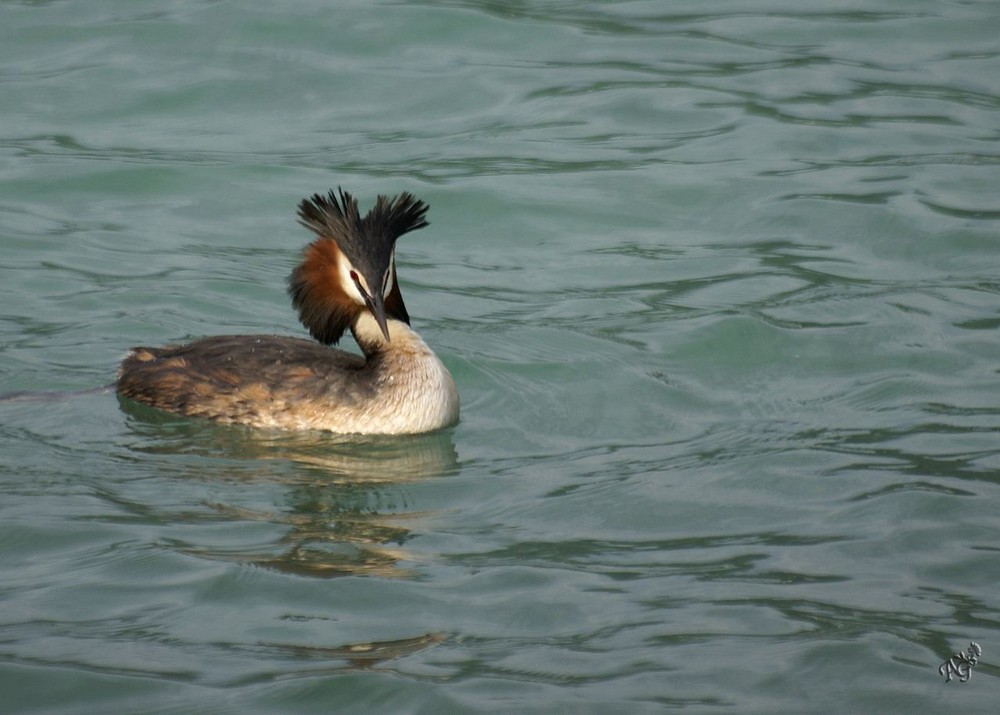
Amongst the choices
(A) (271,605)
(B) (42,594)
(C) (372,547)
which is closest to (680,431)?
(C) (372,547)

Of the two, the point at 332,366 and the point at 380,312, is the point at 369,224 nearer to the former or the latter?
the point at 380,312

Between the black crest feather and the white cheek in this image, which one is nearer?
the black crest feather

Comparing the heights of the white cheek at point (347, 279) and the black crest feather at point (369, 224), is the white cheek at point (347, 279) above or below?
below

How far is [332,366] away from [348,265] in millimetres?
525

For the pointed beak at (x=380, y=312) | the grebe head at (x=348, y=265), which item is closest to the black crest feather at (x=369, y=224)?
the grebe head at (x=348, y=265)

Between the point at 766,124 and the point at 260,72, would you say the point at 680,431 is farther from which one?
the point at 260,72

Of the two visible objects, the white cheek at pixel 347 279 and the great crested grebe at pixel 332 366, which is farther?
the white cheek at pixel 347 279

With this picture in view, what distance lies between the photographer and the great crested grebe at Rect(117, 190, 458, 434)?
28.6ft

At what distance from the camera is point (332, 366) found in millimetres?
8953

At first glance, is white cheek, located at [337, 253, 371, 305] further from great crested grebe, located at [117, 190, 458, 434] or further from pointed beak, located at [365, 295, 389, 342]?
pointed beak, located at [365, 295, 389, 342]

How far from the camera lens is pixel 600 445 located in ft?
27.5

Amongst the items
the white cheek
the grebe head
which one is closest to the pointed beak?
the grebe head

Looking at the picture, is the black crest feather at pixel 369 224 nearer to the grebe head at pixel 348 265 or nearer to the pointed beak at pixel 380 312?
the grebe head at pixel 348 265

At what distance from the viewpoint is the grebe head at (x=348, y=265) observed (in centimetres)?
872
